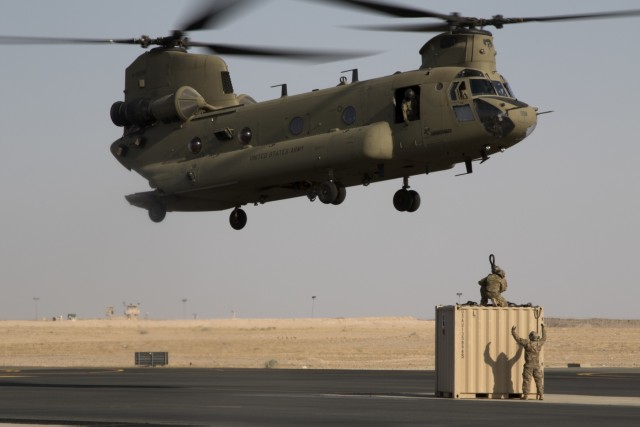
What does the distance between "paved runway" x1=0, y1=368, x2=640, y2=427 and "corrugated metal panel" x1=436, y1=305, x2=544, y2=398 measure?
2.94ft

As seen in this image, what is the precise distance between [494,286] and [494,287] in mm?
28

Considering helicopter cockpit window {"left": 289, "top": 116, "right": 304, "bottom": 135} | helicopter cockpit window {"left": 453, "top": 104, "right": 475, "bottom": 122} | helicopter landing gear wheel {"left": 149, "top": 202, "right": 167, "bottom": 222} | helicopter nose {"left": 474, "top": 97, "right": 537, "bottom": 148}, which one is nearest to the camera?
helicopter nose {"left": 474, "top": 97, "right": 537, "bottom": 148}

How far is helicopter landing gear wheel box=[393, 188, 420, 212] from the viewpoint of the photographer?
3653 cm

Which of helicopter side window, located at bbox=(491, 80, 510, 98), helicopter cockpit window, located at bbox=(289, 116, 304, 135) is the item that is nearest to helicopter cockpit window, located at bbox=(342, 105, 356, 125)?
helicopter cockpit window, located at bbox=(289, 116, 304, 135)

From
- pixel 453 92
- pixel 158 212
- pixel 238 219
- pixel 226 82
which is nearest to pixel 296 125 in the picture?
pixel 238 219

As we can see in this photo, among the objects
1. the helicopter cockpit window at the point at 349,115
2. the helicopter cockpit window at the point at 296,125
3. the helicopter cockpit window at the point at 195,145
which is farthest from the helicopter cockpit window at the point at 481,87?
the helicopter cockpit window at the point at 195,145

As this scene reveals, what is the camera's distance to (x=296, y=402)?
1043 inches

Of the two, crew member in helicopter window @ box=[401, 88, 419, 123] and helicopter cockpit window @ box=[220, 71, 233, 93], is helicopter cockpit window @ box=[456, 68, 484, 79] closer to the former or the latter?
crew member in helicopter window @ box=[401, 88, 419, 123]

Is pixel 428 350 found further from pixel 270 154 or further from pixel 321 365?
pixel 270 154

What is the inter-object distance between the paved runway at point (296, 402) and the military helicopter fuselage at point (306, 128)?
224 inches

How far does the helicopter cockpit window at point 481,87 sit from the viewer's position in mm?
33344

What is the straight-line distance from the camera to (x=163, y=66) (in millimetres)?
40625

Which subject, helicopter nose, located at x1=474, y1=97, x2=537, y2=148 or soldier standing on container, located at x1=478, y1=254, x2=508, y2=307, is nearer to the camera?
soldier standing on container, located at x1=478, y1=254, x2=508, y2=307

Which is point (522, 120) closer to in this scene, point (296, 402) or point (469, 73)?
point (469, 73)
